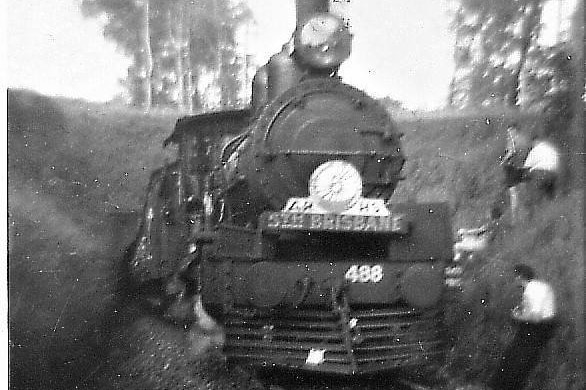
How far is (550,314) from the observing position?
3.28 metres

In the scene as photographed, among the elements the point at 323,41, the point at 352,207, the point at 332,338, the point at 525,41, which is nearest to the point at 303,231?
the point at 352,207

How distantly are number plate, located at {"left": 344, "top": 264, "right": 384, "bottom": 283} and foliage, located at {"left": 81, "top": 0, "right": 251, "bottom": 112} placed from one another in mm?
1138

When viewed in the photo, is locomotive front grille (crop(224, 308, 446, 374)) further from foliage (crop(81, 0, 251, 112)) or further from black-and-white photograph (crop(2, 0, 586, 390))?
foliage (crop(81, 0, 251, 112))

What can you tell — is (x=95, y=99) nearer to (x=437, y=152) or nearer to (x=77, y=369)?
(x=77, y=369)

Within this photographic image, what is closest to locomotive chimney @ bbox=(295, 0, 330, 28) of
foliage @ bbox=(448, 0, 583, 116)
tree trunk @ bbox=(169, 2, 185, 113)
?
tree trunk @ bbox=(169, 2, 185, 113)

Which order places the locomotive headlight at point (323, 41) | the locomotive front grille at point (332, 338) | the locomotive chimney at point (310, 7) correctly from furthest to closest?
the locomotive chimney at point (310, 7), the locomotive headlight at point (323, 41), the locomotive front grille at point (332, 338)

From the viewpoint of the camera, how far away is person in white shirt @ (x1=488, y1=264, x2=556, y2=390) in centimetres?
326

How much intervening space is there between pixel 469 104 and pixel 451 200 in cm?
53

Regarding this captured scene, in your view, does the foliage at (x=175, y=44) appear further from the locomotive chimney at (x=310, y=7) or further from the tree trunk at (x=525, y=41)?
the tree trunk at (x=525, y=41)

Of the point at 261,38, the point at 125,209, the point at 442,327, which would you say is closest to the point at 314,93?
the point at 261,38

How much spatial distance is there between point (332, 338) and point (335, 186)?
0.73m

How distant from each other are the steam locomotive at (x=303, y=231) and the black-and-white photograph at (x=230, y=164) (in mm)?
21

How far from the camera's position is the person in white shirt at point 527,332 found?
3.26 meters

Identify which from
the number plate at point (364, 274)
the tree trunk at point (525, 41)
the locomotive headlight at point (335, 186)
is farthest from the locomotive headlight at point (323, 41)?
the number plate at point (364, 274)
